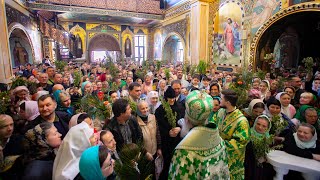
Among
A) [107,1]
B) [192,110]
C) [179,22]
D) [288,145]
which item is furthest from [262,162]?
[107,1]

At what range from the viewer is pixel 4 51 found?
7.69 metres

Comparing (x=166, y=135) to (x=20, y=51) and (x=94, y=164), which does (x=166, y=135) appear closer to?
(x=94, y=164)

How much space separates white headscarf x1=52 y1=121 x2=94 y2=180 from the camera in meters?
1.47

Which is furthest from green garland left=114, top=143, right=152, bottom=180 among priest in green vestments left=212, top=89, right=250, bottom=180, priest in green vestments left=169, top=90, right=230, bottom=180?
priest in green vestments left=212, top=89, right=250, bottom=180

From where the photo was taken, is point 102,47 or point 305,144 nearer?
point 305,144

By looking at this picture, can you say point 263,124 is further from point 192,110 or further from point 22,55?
point 22,55

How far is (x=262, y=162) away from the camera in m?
2.49

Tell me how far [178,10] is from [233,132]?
12.7 m

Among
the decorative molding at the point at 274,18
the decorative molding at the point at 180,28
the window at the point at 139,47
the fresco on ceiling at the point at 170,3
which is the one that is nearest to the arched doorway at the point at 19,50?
the decorative molding at the point at 180,28

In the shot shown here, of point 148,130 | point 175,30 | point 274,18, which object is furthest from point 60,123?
point 175,30

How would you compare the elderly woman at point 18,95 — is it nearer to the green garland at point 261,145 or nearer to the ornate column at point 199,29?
the green garland at point 261,145

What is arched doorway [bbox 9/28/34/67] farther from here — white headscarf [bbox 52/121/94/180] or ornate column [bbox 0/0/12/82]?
white headscarf [bbox 52/121/94/180]

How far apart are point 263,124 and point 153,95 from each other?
1.65 metres

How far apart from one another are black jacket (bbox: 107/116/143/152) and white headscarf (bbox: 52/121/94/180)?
1.98 feet
